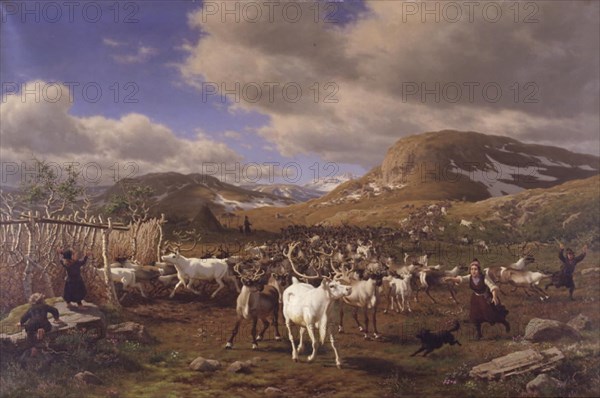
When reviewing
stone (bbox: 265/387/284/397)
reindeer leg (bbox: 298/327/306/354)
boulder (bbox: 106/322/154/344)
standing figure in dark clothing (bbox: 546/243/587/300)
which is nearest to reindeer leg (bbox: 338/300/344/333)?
reindeer leg (bbox: 298/327/306/354)

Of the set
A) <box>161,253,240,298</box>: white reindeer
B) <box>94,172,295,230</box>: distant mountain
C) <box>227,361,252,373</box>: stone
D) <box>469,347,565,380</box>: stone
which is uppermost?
<box>94,172,295,230</box>: distant mountain

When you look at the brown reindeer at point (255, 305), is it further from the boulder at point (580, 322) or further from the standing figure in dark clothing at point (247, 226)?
the boulder at point (580, 322)

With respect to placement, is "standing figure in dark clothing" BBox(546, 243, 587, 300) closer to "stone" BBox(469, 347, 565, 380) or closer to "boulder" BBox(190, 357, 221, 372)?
"stone" BBox(469, 347, 565, 380)

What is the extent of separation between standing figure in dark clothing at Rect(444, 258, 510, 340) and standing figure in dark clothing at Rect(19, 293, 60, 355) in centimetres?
705

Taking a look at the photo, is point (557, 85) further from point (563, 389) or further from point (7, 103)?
point (7, 103)

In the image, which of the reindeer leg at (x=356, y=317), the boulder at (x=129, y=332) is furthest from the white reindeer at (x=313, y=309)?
the boulder at (x=129, y=332)

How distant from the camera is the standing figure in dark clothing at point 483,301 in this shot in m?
8.38

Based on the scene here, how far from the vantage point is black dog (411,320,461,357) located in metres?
8.17

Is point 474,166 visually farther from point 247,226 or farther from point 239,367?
point 239,367

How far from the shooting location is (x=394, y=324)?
335 inches

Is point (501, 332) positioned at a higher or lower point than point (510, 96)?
lower

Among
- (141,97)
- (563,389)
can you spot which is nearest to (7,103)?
(141,97)

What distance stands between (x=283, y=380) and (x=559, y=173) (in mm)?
6029

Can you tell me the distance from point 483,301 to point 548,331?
3.51 feet
